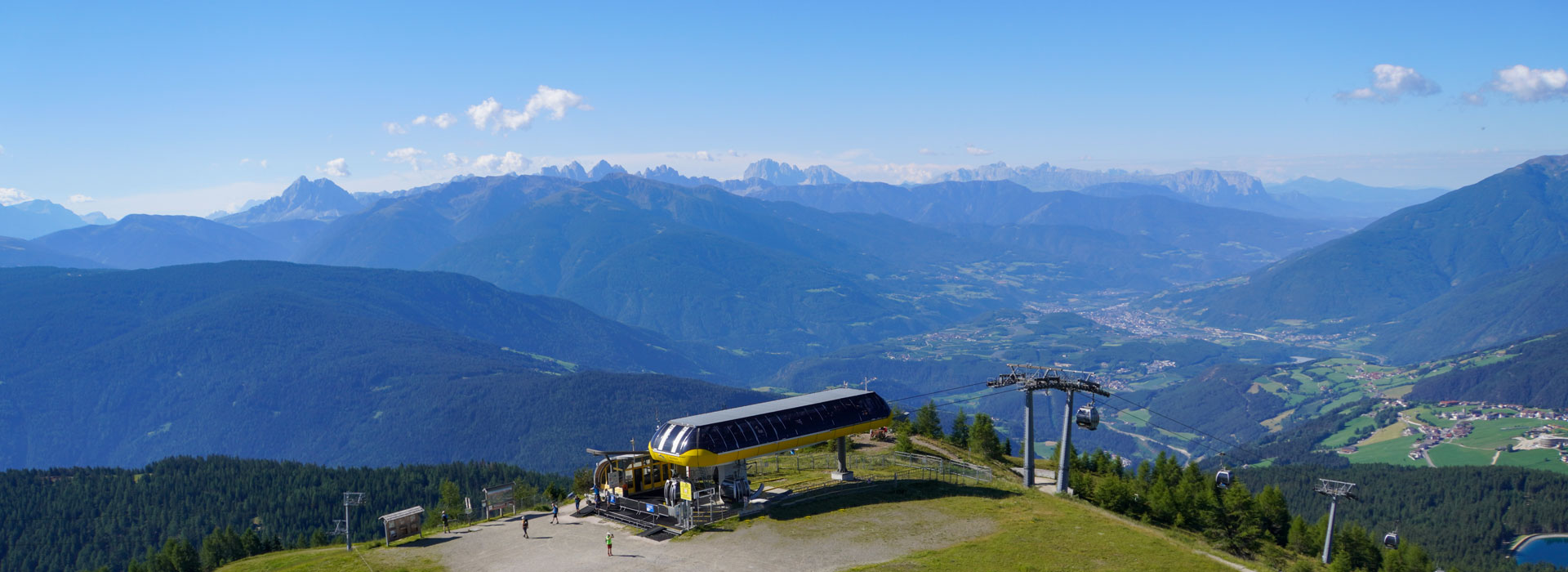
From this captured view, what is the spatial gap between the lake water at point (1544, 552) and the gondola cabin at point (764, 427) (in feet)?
534

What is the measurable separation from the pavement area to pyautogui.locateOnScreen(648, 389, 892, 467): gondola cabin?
4706 millimetres

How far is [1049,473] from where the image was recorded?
274 feet

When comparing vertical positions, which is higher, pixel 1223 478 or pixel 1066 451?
pixel 1066 451

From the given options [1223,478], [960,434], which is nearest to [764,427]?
[1223,478]

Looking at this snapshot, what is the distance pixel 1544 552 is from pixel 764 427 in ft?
596

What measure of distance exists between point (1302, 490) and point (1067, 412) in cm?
15121

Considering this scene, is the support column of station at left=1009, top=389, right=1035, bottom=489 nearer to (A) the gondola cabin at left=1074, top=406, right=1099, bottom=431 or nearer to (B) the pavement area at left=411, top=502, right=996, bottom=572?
(A) the gondola cabin at left=1074, top=406, right=1099, bottom=431

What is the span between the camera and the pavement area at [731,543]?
4775cm

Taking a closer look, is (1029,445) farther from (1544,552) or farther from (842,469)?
(1544,552)

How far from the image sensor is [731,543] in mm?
50625

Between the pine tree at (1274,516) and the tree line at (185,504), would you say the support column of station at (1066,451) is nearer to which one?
the pine tree at (1274,516)

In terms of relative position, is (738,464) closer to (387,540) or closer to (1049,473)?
(387,540)

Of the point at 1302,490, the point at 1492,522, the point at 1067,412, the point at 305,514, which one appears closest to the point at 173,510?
the point at 305,514

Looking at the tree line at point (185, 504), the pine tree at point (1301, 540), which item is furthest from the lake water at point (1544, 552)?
the tree line at point (185, 504)
